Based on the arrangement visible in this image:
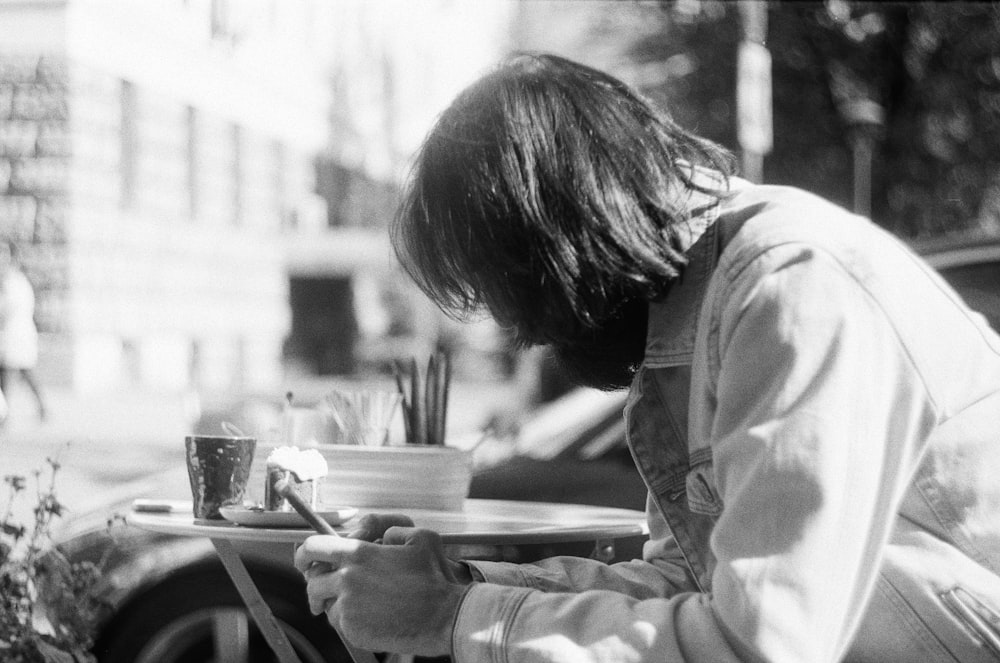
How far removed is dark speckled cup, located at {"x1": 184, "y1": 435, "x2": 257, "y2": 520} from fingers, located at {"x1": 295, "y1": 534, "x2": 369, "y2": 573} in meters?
0.43

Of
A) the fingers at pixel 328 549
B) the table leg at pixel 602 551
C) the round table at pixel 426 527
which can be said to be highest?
the fingers at pixel 328 549

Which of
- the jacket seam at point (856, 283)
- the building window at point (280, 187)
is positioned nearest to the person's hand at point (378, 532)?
the jacket seam at point (856, 283)

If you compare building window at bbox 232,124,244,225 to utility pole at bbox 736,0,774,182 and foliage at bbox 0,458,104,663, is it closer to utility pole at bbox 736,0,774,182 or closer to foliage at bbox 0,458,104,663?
utility pole at bbox 736,0,774,182

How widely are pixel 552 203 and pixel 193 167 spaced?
22971 mm

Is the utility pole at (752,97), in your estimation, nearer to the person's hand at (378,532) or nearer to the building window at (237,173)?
the person's hand at (378,532)

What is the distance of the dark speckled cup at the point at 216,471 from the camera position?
1.98 meters

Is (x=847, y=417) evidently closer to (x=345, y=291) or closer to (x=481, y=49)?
(x=481, y=49)

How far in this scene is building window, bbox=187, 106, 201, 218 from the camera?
2291cm

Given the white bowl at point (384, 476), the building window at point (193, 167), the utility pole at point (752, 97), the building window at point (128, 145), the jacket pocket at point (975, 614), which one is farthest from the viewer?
the building window at point (193, 167)

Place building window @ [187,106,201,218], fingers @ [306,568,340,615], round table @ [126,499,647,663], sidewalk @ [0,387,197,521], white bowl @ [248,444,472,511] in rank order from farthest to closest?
1. building window @ [187,106,201,218]
2. sidewalk @ [0,387,197,521]
3. white bowl @ [248,444,472,511]
4. round table @ [126,499,647,663]
5. fingers @ [306,568,340,615]

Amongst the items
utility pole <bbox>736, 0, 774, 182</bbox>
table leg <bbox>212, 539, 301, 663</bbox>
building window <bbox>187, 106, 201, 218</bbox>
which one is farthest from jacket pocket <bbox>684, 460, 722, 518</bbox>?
building window <bbox>187, 106, 201, 218</bbox>

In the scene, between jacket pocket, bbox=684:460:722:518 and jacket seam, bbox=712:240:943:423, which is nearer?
jacket seam, bbox=712:240:943:423

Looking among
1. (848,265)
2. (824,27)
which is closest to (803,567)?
(848,265)

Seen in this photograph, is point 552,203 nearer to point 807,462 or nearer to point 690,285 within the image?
point 690,285
